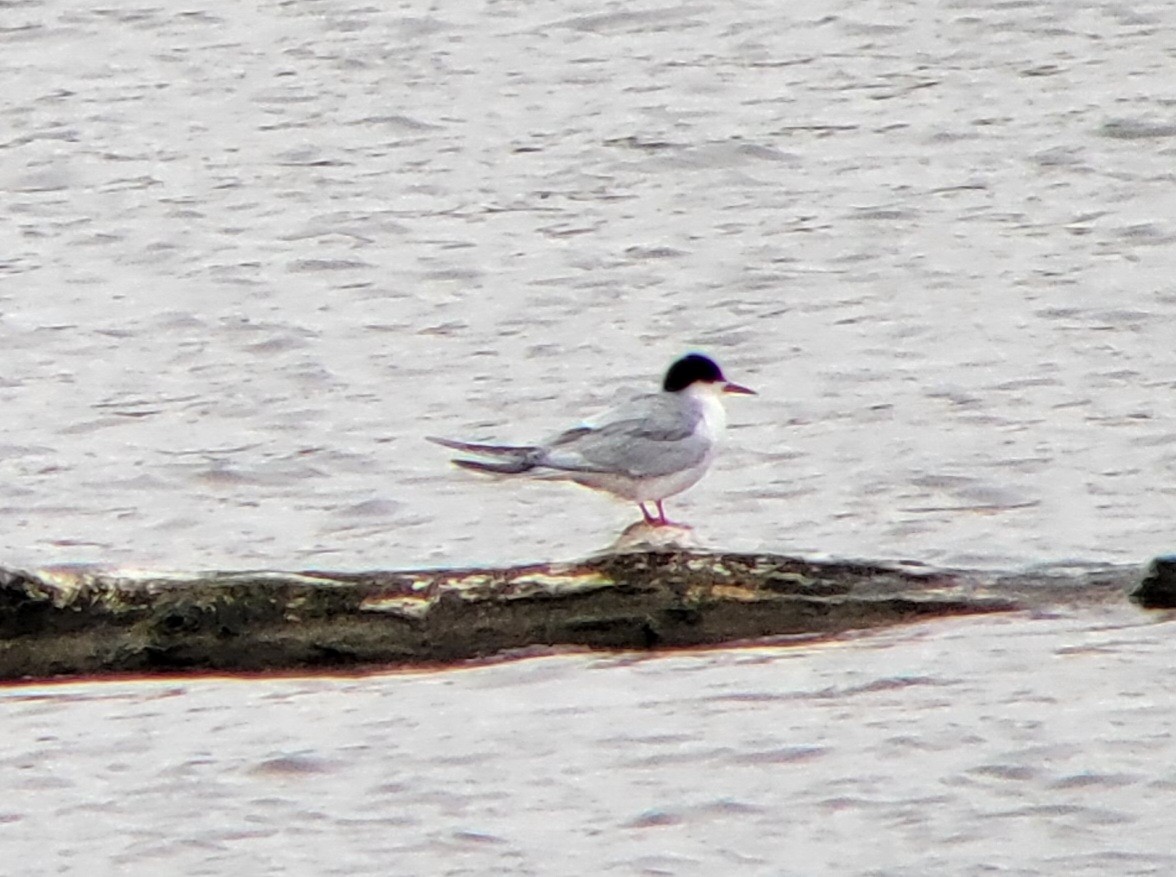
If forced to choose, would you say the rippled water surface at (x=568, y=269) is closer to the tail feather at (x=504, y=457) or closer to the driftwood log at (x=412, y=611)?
the tail feather at (x=504, y=457)

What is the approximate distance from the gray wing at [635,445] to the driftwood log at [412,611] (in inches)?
109

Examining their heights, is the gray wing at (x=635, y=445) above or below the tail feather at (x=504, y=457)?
below

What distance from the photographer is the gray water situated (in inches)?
279

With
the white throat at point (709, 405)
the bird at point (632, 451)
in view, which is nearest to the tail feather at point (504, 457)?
the bird at point (632, 451)

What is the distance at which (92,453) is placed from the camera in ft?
37.4

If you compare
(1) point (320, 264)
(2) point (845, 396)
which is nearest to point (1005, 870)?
(2) point (845, 396)

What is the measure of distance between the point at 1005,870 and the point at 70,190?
33.1 ft

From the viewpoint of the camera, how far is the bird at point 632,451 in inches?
381

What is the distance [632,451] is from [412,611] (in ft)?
10.2

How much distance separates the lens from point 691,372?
10.5m

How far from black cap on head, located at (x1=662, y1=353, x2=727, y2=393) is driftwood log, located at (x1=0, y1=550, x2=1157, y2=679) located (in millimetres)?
3476

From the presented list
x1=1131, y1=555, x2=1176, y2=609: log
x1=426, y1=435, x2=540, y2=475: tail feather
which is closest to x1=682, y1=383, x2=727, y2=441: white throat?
x1=426, y1=435, x2=540, y2=475: tail feather

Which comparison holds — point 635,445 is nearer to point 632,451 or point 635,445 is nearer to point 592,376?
point 632,451

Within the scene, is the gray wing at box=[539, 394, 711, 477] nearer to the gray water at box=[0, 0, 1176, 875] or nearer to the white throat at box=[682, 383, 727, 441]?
the white throat at box=[682, 383, 727, 441]
